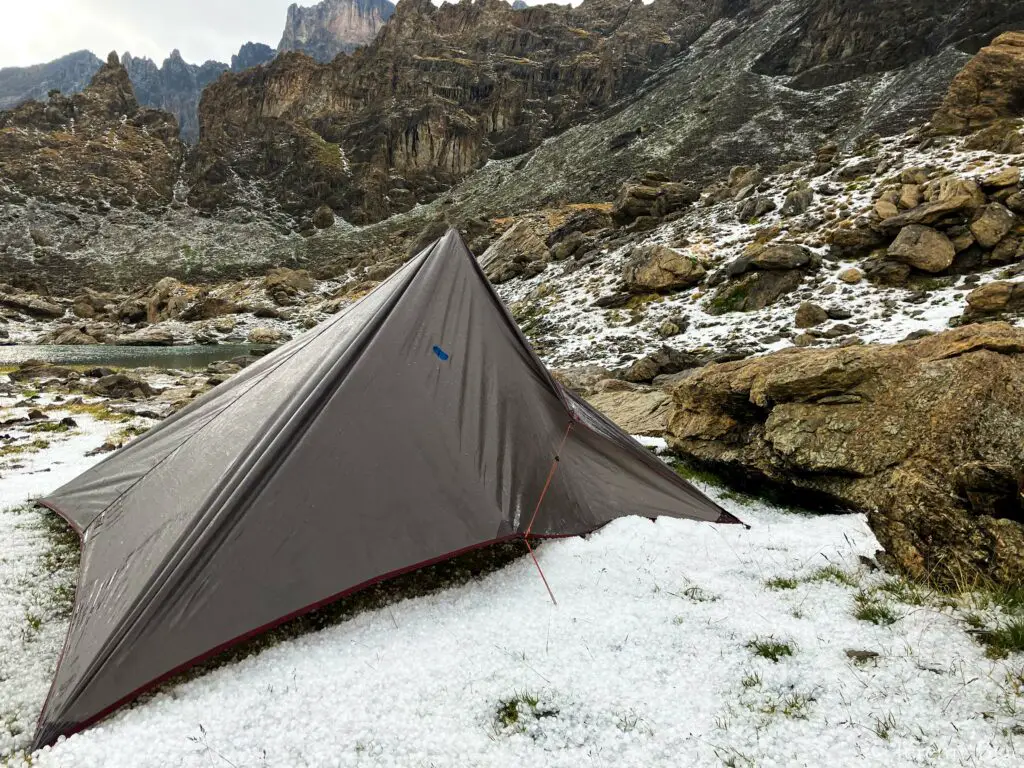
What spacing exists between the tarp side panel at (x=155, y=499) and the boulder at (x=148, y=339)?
43999 millimetres

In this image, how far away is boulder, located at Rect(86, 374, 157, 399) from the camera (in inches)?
589

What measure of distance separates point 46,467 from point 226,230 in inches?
3805

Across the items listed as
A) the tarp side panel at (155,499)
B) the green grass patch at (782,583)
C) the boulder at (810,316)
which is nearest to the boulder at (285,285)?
the boulder at (810,316)

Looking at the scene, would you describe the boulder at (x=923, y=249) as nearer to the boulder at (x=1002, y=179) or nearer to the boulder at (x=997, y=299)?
the boulder at (x=1002, y=179)

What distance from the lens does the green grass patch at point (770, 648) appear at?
101 inches

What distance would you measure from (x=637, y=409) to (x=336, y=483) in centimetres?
642

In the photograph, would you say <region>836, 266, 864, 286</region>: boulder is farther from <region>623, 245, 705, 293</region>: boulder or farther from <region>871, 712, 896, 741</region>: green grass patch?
<region>871, 712, 896, 741</region>: green grass patch

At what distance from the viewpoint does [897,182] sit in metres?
15.2

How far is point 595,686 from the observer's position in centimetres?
246

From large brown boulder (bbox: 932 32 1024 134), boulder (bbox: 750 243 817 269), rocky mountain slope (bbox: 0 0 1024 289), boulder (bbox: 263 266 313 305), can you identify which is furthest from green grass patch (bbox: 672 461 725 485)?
boulder (bbox: 263 266 313 305)

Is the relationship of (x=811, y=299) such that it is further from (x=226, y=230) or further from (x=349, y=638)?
(x=226, y=230)

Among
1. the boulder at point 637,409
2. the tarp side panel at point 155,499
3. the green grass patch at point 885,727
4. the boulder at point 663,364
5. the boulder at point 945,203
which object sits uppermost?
the boulder at point 945,203

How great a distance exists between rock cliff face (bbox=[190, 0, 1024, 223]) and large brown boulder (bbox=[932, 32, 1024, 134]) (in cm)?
1896

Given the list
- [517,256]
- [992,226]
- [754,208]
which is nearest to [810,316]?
[992,226]
